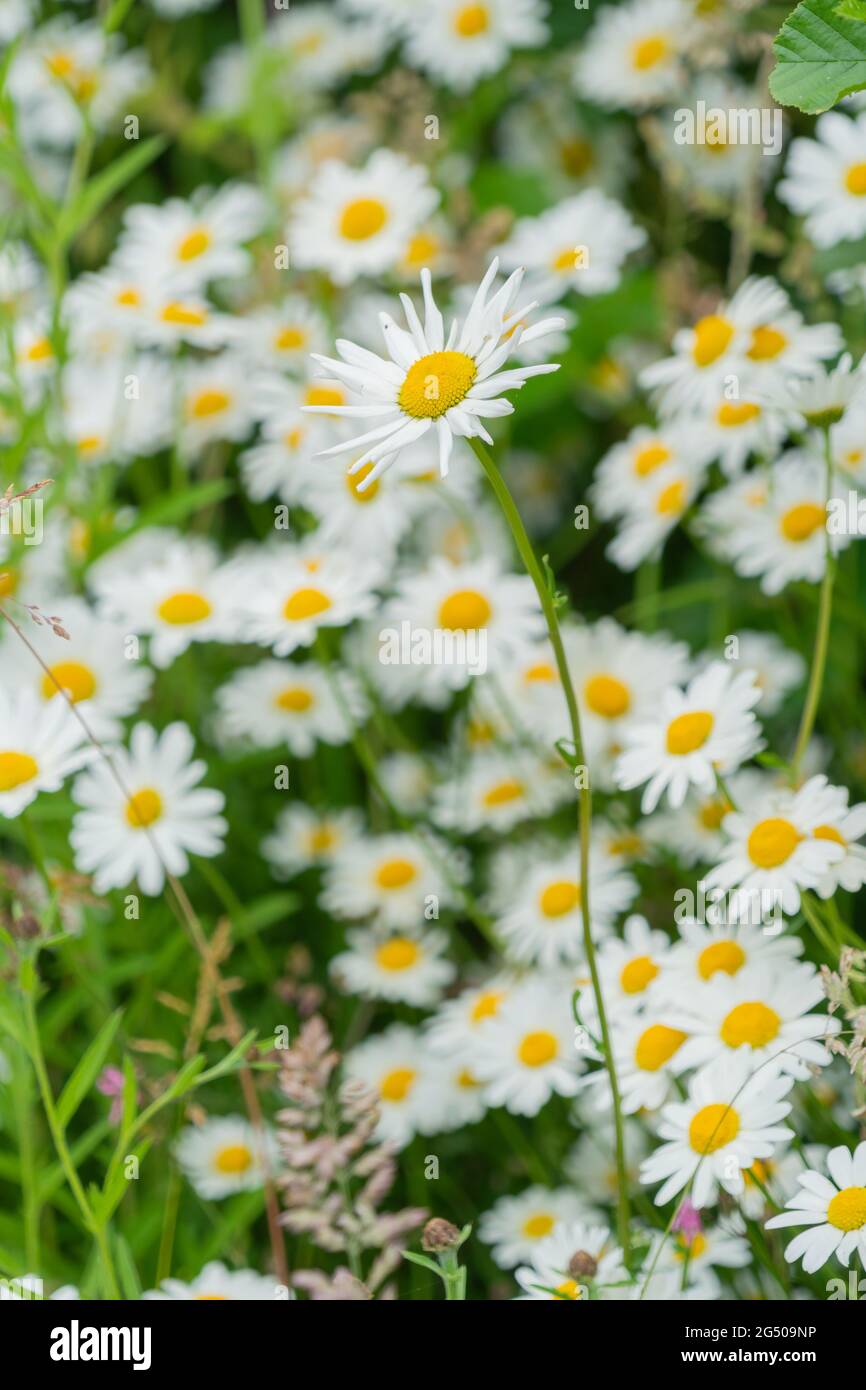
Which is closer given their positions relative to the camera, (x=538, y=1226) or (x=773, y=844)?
(x=773, y=844)

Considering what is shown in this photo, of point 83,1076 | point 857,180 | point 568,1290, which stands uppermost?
point 857,180

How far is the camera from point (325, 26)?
1.98m

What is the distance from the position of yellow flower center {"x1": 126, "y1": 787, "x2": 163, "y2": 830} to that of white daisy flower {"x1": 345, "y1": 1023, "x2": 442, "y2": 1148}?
0.24 m

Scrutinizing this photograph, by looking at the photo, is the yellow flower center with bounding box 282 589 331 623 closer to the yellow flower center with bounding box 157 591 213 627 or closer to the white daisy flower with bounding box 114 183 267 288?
the yellow flower center with bounding box 157 591 213 627

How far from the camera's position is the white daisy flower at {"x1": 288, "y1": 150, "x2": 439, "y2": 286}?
134 centimetres

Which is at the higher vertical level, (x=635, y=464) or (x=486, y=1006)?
(x=635, y=464)

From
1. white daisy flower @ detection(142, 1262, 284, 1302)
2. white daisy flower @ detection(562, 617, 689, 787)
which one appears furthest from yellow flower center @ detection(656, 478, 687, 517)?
white daisy flower @ detection(142, 1262, 284, 1302)

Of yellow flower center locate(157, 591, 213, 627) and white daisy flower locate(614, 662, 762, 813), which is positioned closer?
white daisy flower locate(614, 662, 762, 813)

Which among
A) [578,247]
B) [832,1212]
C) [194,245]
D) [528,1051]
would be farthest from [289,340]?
[832,1212]

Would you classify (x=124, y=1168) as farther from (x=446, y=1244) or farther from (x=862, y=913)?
(x=862, y=913)

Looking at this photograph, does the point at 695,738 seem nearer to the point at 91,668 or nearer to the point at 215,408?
the point at 91,668

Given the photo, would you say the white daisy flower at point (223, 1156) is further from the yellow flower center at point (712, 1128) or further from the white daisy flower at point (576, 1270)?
the yellow flower center at point (712, 1128)

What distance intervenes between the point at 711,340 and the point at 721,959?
0.47 metres

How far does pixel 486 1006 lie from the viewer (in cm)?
110
